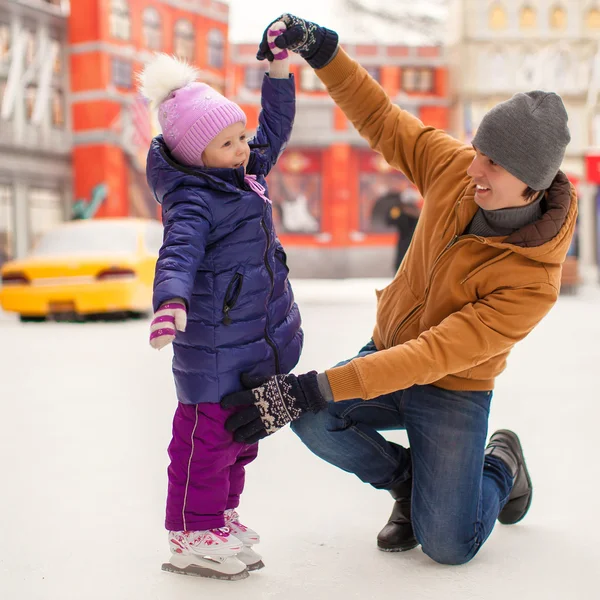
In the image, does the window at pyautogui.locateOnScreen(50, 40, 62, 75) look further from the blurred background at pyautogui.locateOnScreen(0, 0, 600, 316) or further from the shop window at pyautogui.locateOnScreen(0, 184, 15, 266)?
the shop window at pyautogui.locateOnScreen(0, 184, 15, 266)

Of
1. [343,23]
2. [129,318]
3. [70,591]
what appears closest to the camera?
[70,591]

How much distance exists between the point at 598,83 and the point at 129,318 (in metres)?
10.6

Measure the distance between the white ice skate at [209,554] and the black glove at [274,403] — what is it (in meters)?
0.25

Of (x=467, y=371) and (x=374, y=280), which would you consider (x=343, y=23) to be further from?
(x=467, y=371)

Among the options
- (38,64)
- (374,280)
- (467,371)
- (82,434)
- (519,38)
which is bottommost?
(374,280)

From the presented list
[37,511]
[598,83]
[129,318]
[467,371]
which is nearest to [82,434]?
[37,511]

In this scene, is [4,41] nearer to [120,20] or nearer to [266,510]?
[120,20]

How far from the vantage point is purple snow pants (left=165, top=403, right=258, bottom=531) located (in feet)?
5.63

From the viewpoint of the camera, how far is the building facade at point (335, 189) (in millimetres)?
14695

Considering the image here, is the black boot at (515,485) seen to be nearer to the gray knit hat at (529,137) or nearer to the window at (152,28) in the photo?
the gray knit hat at (529,137)

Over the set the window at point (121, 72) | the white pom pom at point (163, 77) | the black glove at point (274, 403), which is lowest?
the black glove at point (274, 403)

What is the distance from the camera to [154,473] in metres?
2.57

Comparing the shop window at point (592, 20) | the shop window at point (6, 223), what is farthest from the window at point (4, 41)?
the shop window at point (592, 20)

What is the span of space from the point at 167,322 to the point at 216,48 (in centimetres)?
1213
